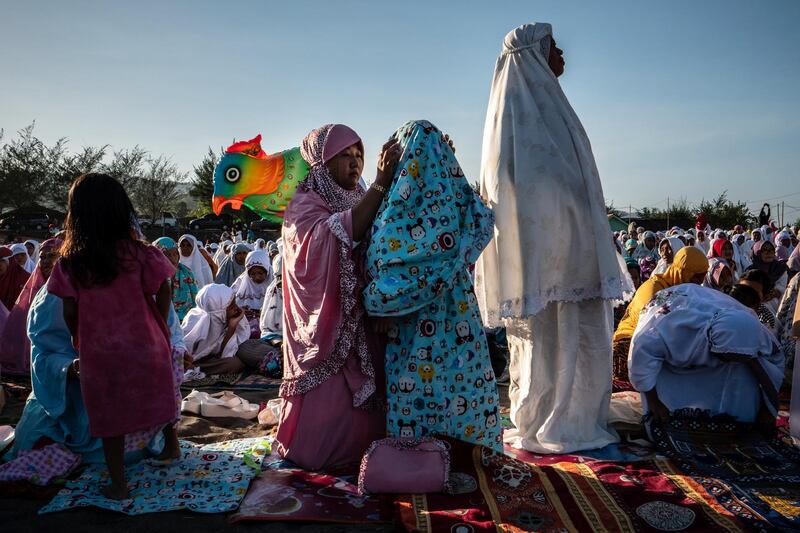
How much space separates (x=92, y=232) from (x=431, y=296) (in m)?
1.60

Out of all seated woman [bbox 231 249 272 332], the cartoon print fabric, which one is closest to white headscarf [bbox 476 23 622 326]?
the cartoon print fabric

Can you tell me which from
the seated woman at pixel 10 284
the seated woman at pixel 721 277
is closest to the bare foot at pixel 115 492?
the seated woman at pixel 10 284

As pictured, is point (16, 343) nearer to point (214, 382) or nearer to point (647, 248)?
point (214, 382)

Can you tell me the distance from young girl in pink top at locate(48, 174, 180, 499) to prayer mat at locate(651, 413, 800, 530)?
2.68 meters

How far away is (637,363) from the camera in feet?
12.0

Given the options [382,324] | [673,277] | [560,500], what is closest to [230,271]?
[673,277]

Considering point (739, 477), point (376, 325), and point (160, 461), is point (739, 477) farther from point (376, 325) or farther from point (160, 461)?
point (160, 461)

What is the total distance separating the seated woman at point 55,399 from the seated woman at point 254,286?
441 centimetres

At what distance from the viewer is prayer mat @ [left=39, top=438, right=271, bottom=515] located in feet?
9.55

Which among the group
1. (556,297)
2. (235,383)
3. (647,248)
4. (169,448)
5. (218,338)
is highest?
(647,248)

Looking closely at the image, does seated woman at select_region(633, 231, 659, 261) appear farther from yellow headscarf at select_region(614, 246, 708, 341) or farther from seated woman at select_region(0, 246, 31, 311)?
seated woman at select_region(0, 246, 31, 311)

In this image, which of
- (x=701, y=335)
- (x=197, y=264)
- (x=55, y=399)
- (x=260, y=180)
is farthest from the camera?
(x=197, y=264)

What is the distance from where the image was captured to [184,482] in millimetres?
3199

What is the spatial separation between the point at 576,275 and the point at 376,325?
120 centimetres
